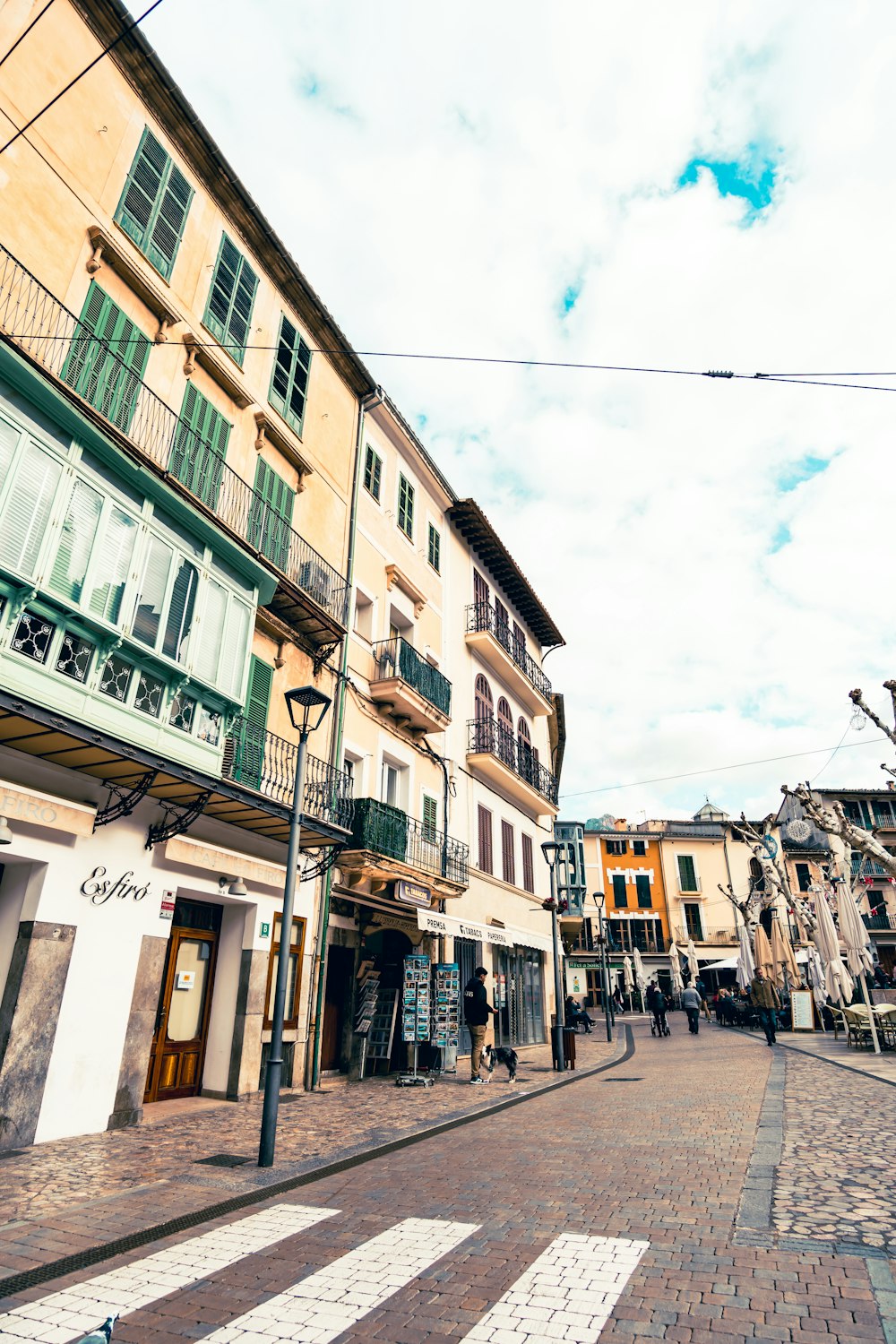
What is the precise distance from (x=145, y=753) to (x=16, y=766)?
52.0 inches

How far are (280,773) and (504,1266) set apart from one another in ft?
30.2

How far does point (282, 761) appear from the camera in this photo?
1312 centimetres

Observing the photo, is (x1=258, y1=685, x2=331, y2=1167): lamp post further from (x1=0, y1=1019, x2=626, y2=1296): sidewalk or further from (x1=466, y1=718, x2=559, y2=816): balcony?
(x1=466, y1=718, x2=559, y2=816): balcony

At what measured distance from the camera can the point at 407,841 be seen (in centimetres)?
1662

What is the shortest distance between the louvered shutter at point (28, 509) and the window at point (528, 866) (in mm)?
19308

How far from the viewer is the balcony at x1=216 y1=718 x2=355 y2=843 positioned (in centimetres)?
1179

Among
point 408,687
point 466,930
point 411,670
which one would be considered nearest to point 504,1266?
point 466,930

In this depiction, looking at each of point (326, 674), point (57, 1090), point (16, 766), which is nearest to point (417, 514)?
point (326, 674)

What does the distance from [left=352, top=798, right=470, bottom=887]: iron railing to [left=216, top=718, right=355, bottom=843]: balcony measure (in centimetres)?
35

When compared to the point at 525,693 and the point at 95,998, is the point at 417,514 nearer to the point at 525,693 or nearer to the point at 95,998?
the point at 525,693

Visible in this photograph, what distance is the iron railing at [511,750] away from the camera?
21703 mm

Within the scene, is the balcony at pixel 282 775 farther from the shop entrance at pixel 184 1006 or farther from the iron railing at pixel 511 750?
the iron railing at pixel 511 750

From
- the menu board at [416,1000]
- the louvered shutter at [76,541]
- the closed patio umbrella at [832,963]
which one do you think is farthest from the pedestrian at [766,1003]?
the louvered shutter at [76,541]

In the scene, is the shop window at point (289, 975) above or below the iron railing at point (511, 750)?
below
